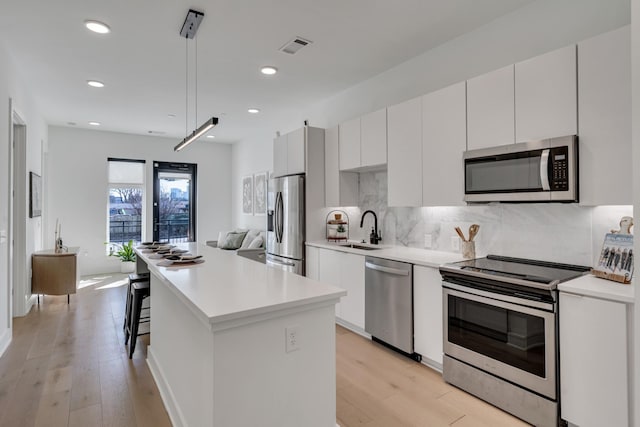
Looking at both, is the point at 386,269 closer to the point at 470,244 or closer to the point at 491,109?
the point at 470,244

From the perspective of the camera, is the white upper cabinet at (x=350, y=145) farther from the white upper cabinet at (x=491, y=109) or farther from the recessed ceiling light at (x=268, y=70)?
the white upper cabinet at (x=491, y=109)

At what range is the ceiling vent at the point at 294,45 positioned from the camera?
316 centimetres

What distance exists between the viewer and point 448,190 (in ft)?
9.36

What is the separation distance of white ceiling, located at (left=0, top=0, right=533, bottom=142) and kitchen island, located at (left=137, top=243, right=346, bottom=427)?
2100 millimetres

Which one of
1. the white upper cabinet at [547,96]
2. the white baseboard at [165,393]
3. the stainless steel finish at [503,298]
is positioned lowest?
the white baseboard at [165,393]

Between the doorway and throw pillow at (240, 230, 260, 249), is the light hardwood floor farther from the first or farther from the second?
the doorway

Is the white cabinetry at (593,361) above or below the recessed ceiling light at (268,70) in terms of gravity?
below

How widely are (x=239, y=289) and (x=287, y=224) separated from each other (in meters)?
2.65

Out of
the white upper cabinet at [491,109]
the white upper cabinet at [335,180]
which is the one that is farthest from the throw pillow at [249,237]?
the white upper cabinet at [491,109]

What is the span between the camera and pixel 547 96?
87.9 inches

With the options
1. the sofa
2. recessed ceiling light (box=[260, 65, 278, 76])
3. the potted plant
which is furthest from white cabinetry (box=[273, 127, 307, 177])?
the potted plant

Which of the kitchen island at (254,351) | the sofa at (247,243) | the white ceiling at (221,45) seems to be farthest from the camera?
the sofa at (247,243)

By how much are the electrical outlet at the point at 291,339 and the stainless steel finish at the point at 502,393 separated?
1.45 metres

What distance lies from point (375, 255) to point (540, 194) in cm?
145
